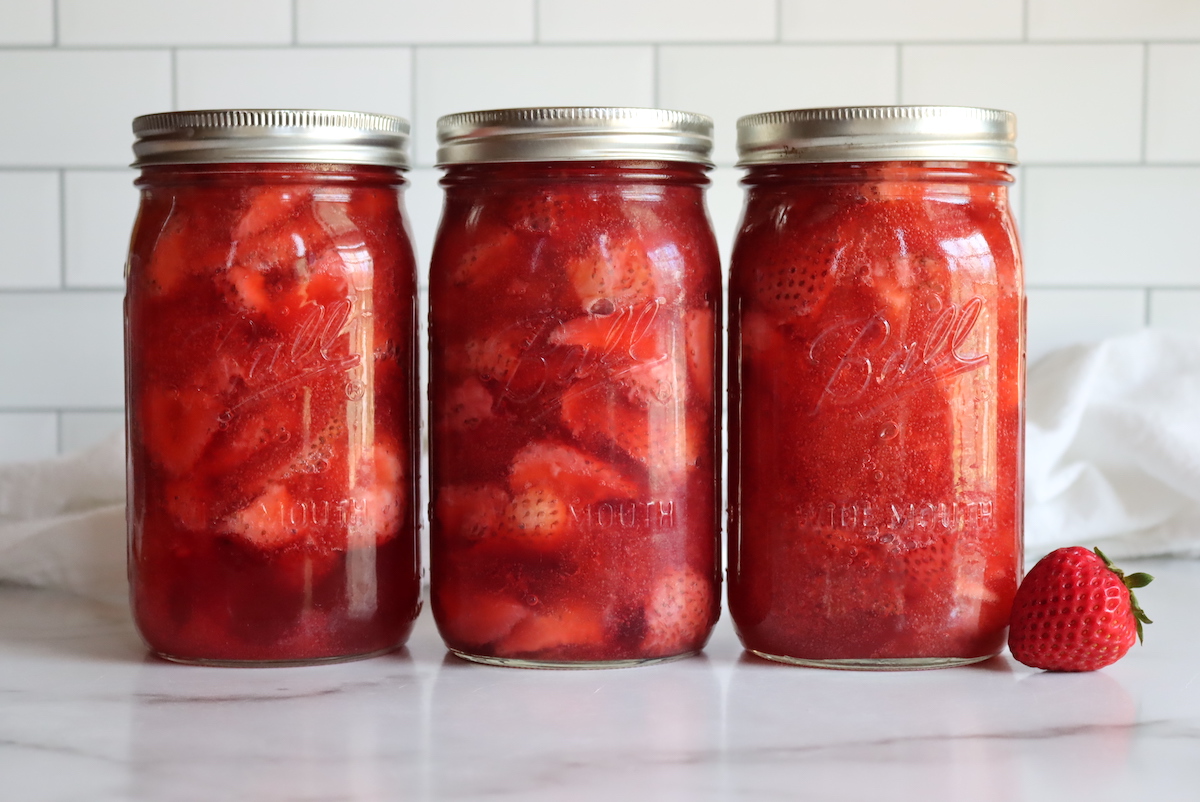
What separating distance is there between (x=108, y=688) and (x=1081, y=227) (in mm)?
1011

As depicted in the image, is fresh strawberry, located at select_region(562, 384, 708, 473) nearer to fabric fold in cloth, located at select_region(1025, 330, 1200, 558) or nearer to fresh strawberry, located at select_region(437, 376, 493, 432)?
fresh strawberry, located at select_region(437, 376, 493, 432)

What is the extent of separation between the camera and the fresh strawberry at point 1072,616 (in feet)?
2.59

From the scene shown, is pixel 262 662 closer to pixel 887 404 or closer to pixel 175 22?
pixel 887 404

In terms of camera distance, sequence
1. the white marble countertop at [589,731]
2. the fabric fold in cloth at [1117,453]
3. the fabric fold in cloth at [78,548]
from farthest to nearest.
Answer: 1. the fabric fold in cloth at [1117,453]
2. the fabric fold in cloth at [78,548]
3. the white marble countertop at [589,731]

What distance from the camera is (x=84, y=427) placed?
1.34m

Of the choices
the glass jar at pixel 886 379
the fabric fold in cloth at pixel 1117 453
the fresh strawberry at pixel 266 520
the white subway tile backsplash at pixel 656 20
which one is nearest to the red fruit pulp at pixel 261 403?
the fresh strawberry at pixel 266 520

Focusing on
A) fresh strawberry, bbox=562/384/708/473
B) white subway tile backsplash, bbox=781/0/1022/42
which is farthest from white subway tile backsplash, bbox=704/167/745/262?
fresh strawberry, bbox=562/384/708/473

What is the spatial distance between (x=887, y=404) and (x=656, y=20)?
2.05ft

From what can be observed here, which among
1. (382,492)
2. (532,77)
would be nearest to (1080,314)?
(532,77)

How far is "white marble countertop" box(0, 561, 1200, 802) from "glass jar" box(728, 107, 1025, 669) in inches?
1.9

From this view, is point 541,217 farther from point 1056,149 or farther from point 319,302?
point 1056,149

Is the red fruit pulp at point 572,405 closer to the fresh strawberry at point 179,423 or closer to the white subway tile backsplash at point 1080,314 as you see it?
the fresh strawberry at point 179,423

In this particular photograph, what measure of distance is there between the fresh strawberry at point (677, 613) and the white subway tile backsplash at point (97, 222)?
0.75 m

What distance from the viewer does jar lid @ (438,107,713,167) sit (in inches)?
31.0
